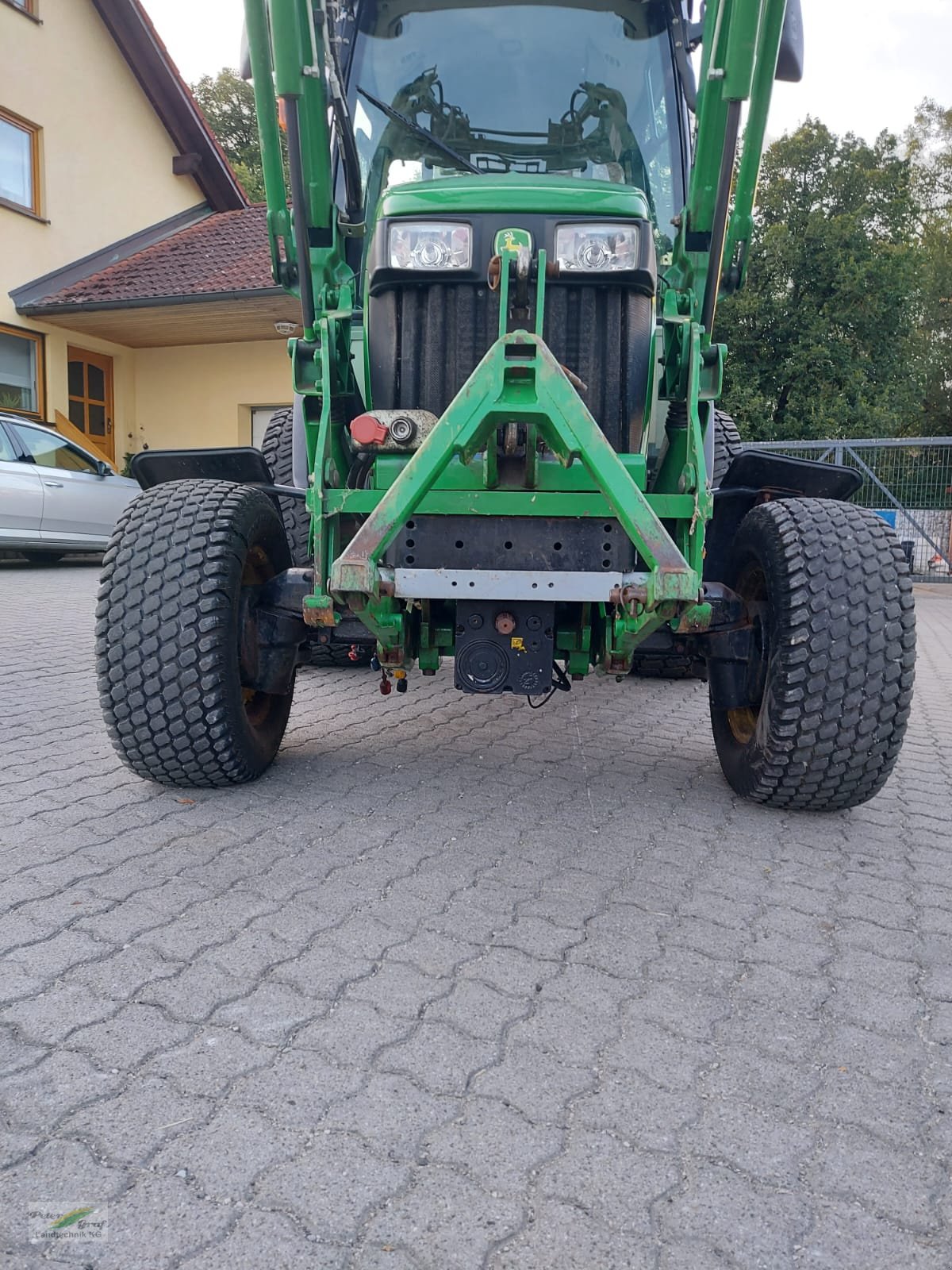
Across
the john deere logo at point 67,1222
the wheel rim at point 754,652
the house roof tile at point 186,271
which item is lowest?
the john deere logo at point 67,1222

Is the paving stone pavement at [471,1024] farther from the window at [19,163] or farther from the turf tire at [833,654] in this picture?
the window at [19,163]

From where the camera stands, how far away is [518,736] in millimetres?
4531

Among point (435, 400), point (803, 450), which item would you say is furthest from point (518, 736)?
point (803, 450)

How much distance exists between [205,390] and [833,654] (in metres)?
14.7

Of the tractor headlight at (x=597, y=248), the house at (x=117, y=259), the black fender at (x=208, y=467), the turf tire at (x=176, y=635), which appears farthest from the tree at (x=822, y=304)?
the turf tire at (x=176, y=635)

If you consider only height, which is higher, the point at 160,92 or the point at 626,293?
the point at 160,92

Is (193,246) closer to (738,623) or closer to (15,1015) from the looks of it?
(738,623)

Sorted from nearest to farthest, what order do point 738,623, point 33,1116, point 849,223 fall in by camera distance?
1. point 33,1116
2. point 738,623
3. point 849,223

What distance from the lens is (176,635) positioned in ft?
10.7

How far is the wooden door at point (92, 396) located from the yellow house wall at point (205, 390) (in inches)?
15.1

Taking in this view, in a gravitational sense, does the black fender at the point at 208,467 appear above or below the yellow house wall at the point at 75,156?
below

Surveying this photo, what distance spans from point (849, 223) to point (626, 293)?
827 inches

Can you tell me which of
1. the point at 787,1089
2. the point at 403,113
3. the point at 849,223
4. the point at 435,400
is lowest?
the point at 787,1089

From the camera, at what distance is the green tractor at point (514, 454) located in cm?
299
